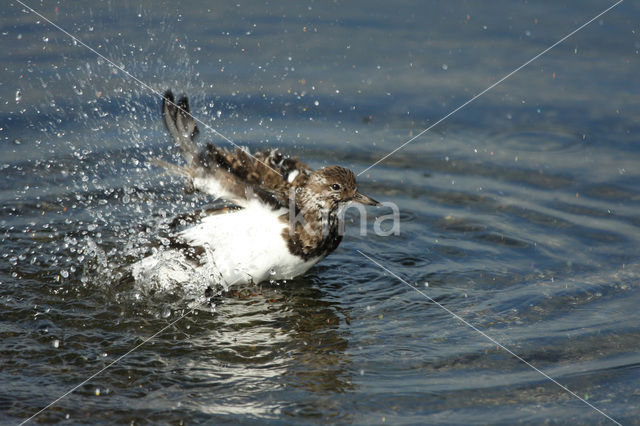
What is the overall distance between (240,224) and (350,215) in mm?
1822

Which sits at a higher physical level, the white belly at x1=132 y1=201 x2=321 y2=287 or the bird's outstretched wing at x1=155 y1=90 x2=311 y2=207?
the bird's outstretched wing at x1=155 y1=90 x2=311 y2=207

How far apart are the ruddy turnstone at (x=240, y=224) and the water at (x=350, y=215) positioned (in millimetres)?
216

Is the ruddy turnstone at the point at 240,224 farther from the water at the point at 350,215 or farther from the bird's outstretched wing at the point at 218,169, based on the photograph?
the water at the point at 350,215

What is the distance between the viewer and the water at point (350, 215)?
4.66 meters

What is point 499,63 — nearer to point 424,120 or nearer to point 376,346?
point 424,120

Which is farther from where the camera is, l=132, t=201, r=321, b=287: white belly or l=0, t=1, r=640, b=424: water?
l=132, t=201, r=321, b=287: white belly

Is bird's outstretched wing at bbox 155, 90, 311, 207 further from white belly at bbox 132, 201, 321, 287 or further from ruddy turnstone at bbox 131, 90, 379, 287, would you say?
white belly at bbox 132, 201, 321, 287

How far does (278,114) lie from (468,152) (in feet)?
6.76

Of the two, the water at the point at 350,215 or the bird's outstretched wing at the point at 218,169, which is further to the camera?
the bird's outstretched wing at the point at 218,169

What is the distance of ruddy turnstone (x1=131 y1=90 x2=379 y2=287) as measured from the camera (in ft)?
18.5

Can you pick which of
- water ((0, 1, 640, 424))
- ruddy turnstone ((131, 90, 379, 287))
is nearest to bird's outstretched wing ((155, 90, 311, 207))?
ruddy turnstone ((131, 90, 379, 287))

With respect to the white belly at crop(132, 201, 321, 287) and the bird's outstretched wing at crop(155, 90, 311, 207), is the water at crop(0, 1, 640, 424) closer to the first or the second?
the white belly at crop(132, 201, 321, 287)

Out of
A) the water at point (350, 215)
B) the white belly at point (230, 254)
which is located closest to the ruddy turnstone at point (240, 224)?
the white belly at point (230, 254)

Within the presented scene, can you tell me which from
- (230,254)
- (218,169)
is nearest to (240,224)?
(230,254)
